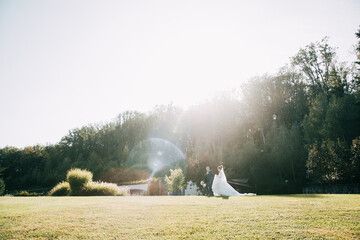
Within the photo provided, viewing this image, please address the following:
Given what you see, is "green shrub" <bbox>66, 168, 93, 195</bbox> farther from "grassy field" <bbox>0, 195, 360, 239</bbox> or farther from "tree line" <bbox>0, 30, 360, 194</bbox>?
"tree line" <bbox>0, 30, 360, 194</bbox>

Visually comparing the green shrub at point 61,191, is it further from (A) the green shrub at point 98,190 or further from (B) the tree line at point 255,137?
(B) the tree line at point 255,137

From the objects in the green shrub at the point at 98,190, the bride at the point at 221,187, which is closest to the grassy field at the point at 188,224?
the bride at the point at 221,187

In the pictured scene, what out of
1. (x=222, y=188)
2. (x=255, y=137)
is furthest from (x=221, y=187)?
(x=255, y=137)

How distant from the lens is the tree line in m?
21.1

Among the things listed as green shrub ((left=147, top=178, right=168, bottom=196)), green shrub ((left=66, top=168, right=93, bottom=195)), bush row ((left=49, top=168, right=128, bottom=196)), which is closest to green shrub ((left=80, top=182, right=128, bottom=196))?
bush row ((left=49, top=168, right=128, bottom=196))

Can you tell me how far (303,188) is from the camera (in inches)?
786

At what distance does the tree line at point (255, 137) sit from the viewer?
21094mm

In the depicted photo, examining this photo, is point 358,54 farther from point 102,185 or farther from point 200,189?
point 102,185

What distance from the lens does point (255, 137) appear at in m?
36.3

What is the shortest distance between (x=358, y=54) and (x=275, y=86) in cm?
1304

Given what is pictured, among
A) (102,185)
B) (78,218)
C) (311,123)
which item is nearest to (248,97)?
(311,123)

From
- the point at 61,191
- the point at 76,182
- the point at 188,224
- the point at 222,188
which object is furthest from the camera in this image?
the point at 61,191

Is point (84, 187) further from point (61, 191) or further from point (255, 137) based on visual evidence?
point (255, 137)

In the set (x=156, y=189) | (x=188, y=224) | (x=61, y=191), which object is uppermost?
(x=188, y=224)
